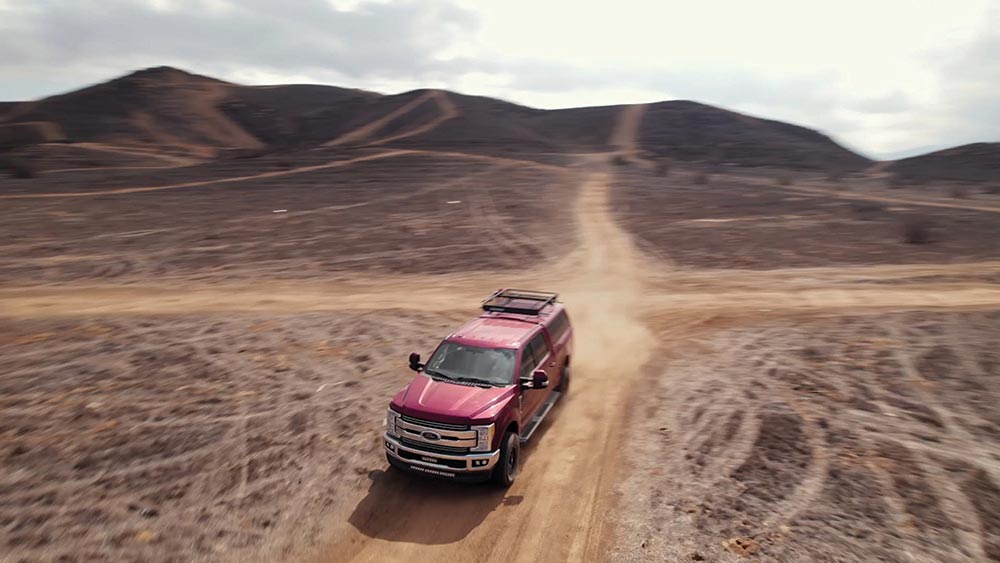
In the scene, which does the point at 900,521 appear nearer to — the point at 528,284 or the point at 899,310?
the point at 899,310

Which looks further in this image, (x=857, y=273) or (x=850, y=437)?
(x=857, y=273)

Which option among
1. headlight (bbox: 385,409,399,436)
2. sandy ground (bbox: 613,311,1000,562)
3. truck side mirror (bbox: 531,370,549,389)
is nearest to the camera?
sandy ground (bbox: 613,311,1000,562)

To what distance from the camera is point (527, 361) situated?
9.55m

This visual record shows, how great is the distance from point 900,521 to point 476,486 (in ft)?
17.7

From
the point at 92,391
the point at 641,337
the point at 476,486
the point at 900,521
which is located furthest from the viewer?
the point at 641,337

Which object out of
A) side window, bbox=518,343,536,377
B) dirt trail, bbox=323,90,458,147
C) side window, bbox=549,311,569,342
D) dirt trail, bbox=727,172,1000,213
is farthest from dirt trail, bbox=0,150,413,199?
side window, bbox=518,343,536,377

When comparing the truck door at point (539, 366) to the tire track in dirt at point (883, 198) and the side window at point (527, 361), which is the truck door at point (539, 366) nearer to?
the side window at point (527, 361)

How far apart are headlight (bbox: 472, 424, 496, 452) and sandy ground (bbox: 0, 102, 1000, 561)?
0.87 meters

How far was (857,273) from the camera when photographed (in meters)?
21.6

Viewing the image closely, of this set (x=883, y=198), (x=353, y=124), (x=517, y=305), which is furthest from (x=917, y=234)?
(x=353, y=124)

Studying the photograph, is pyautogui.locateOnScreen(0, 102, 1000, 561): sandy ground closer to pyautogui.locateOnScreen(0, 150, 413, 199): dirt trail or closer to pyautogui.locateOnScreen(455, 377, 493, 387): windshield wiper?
pyautogui.locateOnScreen(455, 377, 493, 387): windshield wiper

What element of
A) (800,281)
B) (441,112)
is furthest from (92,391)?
(441,112)

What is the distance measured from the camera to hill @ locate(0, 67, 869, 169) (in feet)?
230

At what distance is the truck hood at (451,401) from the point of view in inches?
313
